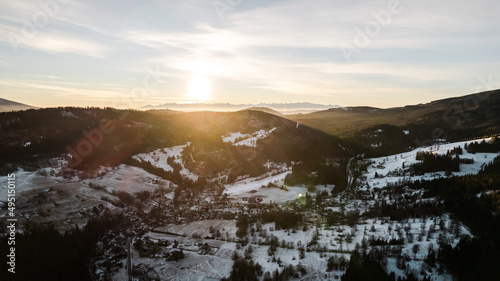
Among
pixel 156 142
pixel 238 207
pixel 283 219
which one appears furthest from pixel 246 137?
pixel 283 219

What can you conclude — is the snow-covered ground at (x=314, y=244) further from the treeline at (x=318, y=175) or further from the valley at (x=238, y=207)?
the treeline at (x=318, y=175)

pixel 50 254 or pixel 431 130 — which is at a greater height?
pixel 431 130

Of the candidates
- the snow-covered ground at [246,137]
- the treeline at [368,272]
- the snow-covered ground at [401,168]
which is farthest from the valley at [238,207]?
the snow-covered ground at [246,137]

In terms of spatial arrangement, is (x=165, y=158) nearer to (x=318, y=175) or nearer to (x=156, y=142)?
(x=156, y=142)

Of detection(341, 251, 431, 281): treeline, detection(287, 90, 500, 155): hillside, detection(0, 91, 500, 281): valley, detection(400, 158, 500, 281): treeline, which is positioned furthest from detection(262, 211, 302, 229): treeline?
detection(287, 90, 500, 155): hillside

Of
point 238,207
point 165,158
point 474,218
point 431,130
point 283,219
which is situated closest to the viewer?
point 474,218

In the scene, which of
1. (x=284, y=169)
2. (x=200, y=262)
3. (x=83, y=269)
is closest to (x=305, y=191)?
(x=284, y=169)

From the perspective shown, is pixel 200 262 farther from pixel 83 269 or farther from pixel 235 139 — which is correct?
pixel 235 139

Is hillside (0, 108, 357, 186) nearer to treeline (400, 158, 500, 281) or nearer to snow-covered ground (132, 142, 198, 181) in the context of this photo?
snow-covered ground (132, 142, 198, 181)
